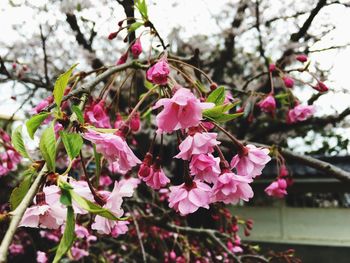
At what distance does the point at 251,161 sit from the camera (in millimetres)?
758

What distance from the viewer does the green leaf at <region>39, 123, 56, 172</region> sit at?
0.53 m

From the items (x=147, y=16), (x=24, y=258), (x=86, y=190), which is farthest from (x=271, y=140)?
(x=86, y=190)

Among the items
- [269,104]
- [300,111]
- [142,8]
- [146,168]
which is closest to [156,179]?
[146,168]

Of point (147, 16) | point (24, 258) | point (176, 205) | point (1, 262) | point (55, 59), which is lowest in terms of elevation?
point (24, 258)

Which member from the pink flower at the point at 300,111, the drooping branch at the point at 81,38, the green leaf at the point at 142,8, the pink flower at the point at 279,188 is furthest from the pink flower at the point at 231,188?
the drooping branch at the point at 81,38

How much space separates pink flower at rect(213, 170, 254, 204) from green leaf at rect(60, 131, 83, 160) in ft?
0.99

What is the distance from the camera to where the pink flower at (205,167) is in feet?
2.23

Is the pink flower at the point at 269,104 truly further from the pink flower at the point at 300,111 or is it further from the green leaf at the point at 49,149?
the green leaf at the point at 49,149

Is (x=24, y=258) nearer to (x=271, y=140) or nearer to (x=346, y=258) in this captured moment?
(x=271, y=140)

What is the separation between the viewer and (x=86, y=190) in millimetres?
632

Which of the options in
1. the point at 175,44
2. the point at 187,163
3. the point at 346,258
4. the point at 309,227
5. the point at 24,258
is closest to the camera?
the point at 187,163

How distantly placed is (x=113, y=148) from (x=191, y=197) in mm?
199

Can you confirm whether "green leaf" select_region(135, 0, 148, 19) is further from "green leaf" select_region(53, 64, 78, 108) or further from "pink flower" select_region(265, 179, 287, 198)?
"pink flower" select_region(265, 179, 287, 198)

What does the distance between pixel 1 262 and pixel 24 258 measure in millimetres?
5742
